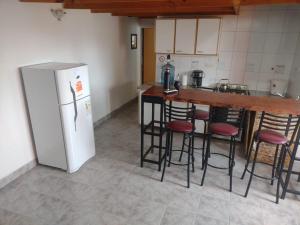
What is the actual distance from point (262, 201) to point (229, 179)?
1.50 feet

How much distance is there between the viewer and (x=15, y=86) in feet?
8.83

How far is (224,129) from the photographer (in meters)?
2.54

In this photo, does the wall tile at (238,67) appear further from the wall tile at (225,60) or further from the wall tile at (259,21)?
the wall tile at (259,21)

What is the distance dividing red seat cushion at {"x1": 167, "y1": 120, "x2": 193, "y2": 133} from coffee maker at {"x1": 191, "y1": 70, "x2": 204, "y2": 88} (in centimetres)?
175

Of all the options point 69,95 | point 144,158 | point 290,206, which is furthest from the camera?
point 144,158

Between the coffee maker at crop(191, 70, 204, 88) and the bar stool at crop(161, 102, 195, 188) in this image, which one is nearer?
the bar stool at crop(161, 102, 195, 188)

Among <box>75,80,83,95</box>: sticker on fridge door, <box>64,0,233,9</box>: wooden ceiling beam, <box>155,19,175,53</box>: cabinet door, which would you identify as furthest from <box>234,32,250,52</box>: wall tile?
<box>75,80,83,95</box>: sticker on fridge door

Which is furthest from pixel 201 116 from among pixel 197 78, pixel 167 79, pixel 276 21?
pixel 276 21

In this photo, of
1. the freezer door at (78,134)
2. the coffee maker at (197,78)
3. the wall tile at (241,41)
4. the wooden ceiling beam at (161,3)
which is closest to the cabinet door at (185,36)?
the coffee maker at (197,78)

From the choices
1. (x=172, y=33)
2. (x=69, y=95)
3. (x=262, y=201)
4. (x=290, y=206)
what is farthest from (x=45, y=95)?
(x=290, y=206)

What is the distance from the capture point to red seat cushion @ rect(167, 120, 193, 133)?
8.55ft

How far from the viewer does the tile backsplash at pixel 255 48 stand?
374 cm

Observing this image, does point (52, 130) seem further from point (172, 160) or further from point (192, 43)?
point (192, 43)

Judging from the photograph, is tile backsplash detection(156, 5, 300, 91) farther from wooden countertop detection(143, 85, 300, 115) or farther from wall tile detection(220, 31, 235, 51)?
wooden countertop detection(143, 85, 300, 115)
